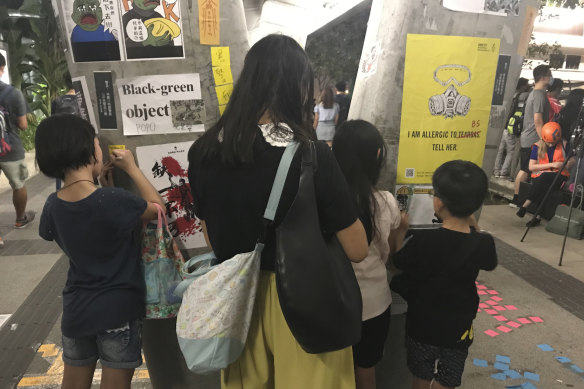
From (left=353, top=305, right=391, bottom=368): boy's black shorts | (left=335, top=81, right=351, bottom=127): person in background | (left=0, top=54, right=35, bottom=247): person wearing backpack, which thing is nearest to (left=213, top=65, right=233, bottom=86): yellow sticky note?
(left=353, top=305, right=391, bottom=368): boy's black shorts

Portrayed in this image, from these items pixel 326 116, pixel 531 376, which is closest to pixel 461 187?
pixel 531 376

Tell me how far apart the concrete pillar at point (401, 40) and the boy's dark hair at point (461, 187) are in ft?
1.15

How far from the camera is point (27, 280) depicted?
3.96m

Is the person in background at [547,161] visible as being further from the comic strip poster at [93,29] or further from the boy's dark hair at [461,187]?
the comic strip poster at [93,29]

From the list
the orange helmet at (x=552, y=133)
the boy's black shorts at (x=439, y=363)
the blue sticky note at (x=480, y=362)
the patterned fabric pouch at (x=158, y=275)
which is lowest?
the blue sticky note at (x=480, y=362)

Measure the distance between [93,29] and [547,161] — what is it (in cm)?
545

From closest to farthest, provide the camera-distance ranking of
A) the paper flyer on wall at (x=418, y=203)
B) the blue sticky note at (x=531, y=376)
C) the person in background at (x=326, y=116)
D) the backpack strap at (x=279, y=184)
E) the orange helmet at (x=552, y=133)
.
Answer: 1. the backpack strap at (x=279, y=184)
2. the paper flyer on wall at (x=418, y=203)
3. the blue sticky note at (x=531, y=376)
4. the orange helmet at (x=552, y=133)
5. the person in background at (x=326, y=116)

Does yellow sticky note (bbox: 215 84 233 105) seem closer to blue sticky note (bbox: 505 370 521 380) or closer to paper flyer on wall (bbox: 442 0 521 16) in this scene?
paper flyer on wall (bbox: 442 0 521 16)

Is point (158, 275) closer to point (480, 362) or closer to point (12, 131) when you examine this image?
point (480, 362)

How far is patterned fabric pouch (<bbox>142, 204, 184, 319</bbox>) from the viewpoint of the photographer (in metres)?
1.76

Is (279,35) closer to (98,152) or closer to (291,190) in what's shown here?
(291,190)

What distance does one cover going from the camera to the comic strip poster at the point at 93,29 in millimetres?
1682

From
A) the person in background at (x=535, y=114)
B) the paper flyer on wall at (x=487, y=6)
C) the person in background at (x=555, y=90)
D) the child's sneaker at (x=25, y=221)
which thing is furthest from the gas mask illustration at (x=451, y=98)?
the child's sneaker at (x=25, y=221)

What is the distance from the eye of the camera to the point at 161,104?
5.93 feet
